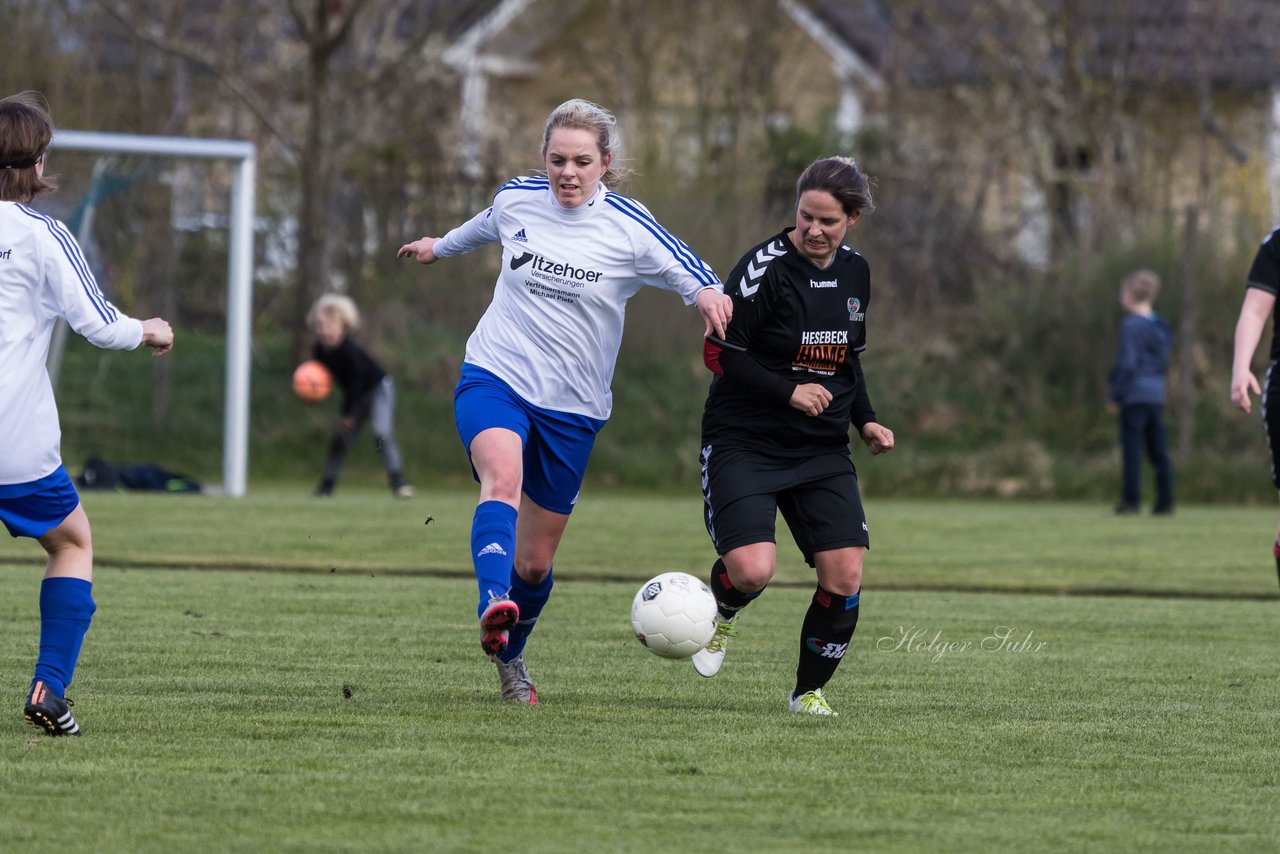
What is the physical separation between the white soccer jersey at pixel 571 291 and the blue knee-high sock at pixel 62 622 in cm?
152

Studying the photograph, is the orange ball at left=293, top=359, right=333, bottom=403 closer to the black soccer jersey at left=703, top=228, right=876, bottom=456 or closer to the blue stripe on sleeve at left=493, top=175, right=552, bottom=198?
the blue stripe on sleeve at left=493, top=175, right=552, bottom=198

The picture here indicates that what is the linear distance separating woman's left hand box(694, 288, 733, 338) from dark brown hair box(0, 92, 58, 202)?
199cm

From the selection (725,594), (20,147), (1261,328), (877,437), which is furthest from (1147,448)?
(20,147)

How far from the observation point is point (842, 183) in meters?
5.96

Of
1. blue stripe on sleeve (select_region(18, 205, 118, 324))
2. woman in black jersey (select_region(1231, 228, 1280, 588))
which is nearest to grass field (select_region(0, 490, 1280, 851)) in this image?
woman in black jersey (select_region(1231, 228, 1280, 588))

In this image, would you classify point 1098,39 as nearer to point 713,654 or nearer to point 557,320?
point 713,654

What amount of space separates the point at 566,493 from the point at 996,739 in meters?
1.65

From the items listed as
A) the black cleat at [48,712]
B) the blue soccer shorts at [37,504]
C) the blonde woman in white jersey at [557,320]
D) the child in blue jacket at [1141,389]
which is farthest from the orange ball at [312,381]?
the black cleat at [48,712]

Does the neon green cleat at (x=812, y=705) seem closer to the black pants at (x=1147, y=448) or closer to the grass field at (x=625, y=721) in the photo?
the grass field at (x=625, y=721)

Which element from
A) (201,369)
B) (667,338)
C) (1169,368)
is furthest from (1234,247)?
(201,369)

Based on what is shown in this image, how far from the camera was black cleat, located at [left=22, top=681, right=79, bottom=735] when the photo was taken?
5273 millimetres

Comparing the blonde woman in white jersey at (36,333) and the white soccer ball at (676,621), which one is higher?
the blonde woman in white jersey at (36,333)

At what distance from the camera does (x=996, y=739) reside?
18.6 ft

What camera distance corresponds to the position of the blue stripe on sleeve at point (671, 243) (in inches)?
247
